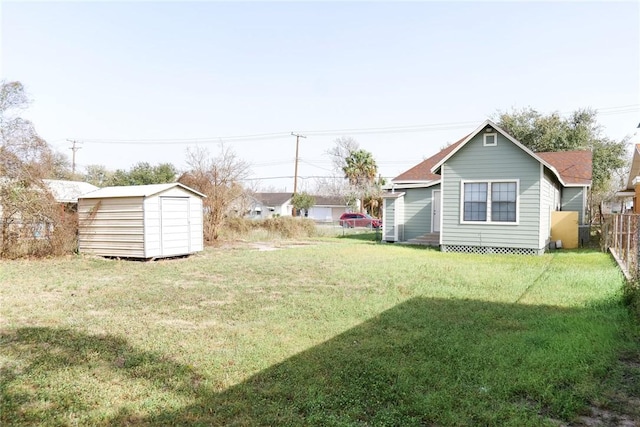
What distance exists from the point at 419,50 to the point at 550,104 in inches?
A: 778

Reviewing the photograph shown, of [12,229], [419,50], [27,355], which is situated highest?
[419,50]

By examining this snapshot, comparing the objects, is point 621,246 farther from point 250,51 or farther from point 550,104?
point 550,104

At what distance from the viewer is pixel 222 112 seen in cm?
2375

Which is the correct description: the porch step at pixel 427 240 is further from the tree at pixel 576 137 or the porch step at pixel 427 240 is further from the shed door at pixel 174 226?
the tree at pixel 576 137

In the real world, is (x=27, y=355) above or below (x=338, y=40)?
below

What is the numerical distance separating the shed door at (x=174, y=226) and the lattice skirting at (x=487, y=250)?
932 cm

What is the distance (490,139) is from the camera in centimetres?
1409

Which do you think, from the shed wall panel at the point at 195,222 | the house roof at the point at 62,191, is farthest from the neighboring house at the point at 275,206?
the shed wall panel at the point at 195,222

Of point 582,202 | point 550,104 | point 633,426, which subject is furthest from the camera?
point 550,104

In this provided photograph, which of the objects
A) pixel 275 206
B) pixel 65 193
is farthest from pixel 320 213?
pixel 65 193

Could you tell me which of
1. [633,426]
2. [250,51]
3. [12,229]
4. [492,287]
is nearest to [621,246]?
[492,287]

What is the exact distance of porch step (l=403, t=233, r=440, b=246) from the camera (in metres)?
16.9

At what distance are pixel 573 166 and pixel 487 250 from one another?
8934 mm

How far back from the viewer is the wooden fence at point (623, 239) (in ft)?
27.3
